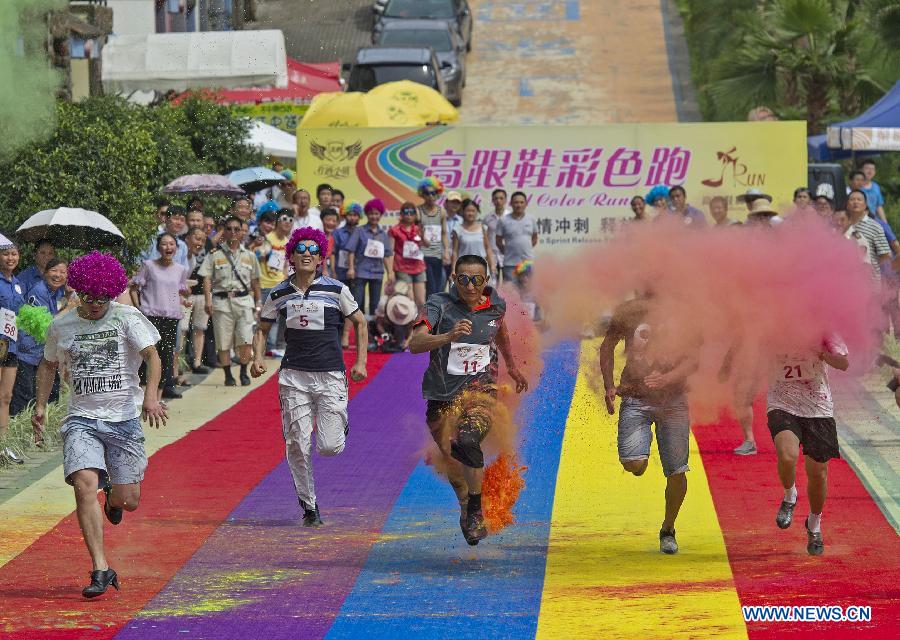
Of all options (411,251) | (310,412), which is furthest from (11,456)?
(411,251)

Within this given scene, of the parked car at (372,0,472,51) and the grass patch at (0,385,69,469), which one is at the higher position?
the grass patch at (0,385,69,469)

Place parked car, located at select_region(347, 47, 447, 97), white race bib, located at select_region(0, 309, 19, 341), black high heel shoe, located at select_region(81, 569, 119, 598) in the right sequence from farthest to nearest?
1. parked car, located at select_region(347, 47, 447, 97)
2. white race bib, located at select_region(0, 309, 19, 341)
3. black high heel shoe, located at select_region(81, 569, 119, 598)

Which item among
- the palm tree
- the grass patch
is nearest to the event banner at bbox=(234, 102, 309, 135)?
the palm tree

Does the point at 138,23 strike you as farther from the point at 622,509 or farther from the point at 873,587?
the point at 873,587

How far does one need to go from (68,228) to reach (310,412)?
4937 millimetres

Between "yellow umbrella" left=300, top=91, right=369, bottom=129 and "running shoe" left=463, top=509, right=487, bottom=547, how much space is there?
18917 mm

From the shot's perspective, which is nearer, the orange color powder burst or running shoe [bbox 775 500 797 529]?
running shoe [bbox 775 500 797 529]

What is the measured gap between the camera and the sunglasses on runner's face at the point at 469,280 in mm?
9062

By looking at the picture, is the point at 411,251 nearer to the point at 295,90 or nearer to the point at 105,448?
the point at 105,448

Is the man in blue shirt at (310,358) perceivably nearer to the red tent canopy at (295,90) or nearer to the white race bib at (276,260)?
the white race bib at (276,260)

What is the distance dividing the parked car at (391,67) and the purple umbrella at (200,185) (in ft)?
52.2

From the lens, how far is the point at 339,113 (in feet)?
90.9

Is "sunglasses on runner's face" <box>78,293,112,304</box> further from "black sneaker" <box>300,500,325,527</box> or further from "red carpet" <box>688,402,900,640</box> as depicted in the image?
"red carpet" <box>688,402,900,640</box>

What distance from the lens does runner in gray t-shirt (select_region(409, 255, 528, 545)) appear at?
898cm
